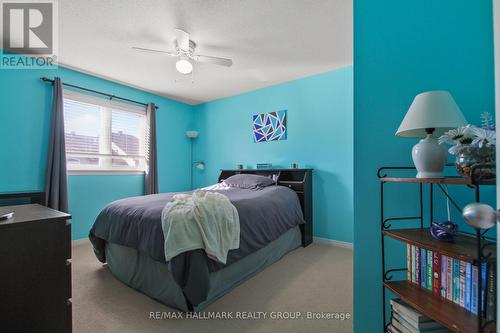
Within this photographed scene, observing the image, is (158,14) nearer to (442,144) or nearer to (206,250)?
(206,250)

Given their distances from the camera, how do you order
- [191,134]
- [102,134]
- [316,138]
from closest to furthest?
1. [316,138]
2. [102,134]
3. [191,134]

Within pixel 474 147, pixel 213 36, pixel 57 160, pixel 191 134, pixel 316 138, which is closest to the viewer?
pixel 474 147

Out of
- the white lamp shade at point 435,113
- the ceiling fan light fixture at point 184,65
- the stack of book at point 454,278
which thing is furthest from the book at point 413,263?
the ceiling fan light fixture at point 184,65

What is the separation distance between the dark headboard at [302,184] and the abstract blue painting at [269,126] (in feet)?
1.92

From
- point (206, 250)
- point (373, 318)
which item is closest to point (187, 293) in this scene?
point (206, 250)

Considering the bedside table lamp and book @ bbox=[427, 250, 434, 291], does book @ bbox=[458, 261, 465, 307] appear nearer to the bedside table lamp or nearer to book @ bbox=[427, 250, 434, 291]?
book @ bbox=[427, 250, 434, 291]

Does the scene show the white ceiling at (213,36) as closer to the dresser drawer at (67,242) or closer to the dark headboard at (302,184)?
the dark headboard at (302,184)

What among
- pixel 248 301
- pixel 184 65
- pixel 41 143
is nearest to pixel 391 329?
pixel 248 301

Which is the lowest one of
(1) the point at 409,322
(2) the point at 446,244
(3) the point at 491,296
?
(1) the point at 409,322

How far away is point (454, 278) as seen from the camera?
2.70ft

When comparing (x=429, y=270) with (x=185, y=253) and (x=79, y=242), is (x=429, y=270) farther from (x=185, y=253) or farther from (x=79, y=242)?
(x=79, y=242)

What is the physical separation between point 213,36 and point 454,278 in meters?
2.59

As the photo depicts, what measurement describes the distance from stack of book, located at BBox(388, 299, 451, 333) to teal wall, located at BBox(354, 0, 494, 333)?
22 centimetres

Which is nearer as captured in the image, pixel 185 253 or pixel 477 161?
pixel 477 161
